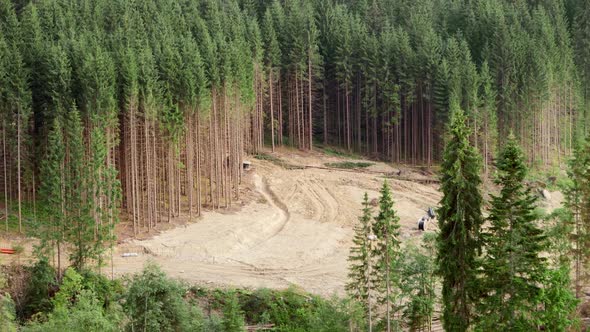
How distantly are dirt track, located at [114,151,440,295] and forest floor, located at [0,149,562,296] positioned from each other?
0.06m

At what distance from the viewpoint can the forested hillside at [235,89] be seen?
6091cm

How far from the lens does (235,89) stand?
75.6 metres

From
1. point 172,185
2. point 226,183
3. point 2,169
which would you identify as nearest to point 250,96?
point 226,183

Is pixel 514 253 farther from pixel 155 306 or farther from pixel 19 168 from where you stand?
pixel 19 168

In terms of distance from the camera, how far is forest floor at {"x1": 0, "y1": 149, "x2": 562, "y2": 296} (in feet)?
179

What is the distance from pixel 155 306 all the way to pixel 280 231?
26936mm

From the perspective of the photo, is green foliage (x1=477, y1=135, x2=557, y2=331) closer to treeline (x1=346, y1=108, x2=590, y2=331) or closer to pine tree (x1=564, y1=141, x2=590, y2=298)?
treeline (x1=346, y1=108, x2=590, y2=331)

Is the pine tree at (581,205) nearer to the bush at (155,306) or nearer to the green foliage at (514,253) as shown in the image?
the green foliage at (514,253)

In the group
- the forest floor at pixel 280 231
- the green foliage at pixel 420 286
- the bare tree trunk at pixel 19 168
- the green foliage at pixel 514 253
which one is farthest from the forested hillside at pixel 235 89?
the green foliage at pixel 514 253

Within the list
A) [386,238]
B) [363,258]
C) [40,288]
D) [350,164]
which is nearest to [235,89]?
[350,164]

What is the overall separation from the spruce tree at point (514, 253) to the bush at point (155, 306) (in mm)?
13935

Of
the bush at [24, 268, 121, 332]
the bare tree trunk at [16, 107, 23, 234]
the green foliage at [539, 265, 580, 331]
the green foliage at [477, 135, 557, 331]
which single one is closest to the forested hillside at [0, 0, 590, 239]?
the bare tree trunk at [16, 107, 23, 234]

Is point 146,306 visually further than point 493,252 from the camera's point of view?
Yes

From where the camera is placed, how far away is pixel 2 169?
208 ft
